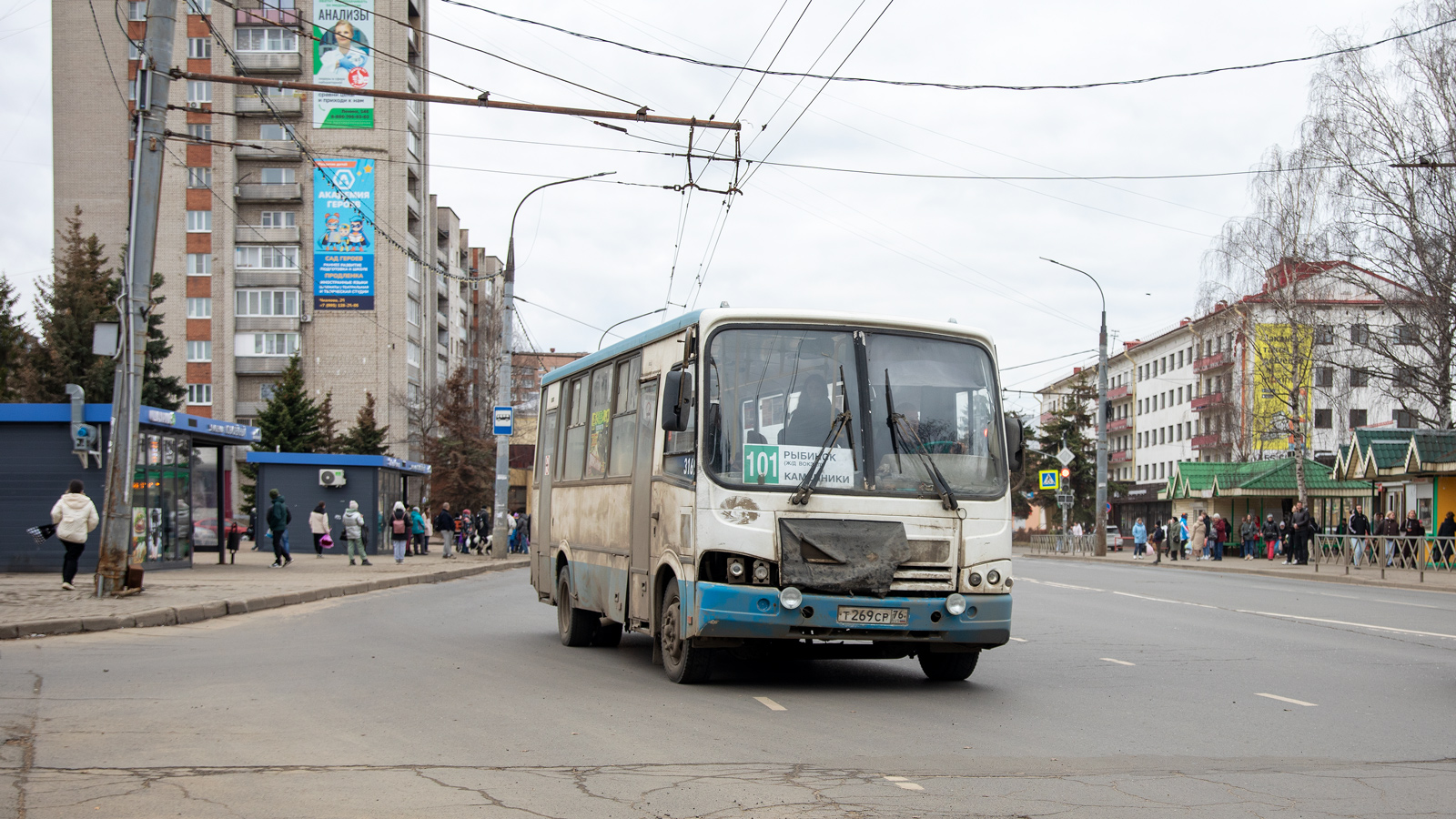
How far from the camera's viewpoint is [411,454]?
252 feet

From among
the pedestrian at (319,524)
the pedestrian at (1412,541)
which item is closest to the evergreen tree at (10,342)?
the pedestrian at (319,524)

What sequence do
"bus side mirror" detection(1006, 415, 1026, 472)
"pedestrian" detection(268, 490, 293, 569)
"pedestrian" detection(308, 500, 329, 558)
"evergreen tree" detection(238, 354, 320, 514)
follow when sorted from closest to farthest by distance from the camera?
1. "bus side mirror" detection(1006, 415, 1026, 472)
2. "pedestrian" detection(268, 490, 293, 569)
3. "pedestrian" detection(308, 500, 329, 558)
4. "evergreen tree" detection(238, 354, 320, 514)

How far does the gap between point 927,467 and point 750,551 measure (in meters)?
1.49

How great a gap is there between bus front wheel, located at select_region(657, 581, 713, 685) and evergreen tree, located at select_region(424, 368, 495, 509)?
4778 centimetres

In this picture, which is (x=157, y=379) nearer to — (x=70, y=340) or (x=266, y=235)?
(x=70, y=340)

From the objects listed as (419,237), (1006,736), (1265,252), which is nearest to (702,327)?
(1006,736)

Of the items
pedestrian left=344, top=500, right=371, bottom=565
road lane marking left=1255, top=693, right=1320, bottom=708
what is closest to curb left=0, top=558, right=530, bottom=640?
pedestrian left=344, top=500, right=371, bottom=565

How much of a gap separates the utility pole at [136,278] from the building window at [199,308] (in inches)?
2200

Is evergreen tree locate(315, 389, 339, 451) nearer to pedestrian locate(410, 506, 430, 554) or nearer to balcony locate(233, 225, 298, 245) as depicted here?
balcony locate(233, 225, 298, 245)

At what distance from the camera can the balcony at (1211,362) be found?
266 ft

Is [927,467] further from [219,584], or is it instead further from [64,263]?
[64,263]

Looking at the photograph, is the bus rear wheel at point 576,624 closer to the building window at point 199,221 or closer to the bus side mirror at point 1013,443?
the bus side mirror at point 1013,443

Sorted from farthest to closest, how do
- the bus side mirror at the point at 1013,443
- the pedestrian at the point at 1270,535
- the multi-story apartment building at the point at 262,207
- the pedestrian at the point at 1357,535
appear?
1. the multi-story apartment building at the point at 262,207
2. the pedestrian at the point at 1270,535
3. the pedestrian at the point at 1357,535
4. the bus side mirror at the point at 1013,443

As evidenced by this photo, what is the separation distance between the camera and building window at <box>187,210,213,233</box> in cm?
6994
